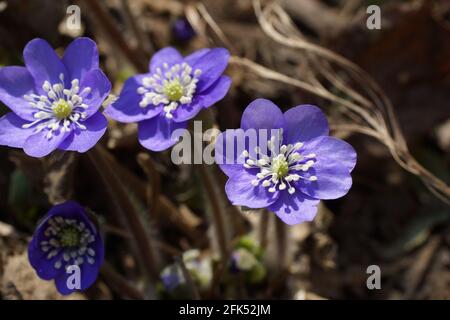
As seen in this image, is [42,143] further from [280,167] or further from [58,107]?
[280,167]

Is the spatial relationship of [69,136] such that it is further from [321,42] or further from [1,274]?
[321,42]

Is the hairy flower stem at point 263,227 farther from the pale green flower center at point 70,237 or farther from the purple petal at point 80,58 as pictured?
the purple petal at point 80,58

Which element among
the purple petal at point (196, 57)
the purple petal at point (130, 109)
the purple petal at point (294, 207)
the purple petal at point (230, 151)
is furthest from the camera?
the purple petal at point (196, 57)

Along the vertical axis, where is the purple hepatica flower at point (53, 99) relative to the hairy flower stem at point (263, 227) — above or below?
above

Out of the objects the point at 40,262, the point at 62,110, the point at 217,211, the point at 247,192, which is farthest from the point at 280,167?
the point at 40,262

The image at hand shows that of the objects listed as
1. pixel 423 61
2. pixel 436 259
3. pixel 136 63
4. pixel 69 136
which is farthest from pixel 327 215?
pixel 69 136

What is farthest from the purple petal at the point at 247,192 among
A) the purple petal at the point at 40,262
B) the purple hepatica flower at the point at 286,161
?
the purple petal at the point at 40,262

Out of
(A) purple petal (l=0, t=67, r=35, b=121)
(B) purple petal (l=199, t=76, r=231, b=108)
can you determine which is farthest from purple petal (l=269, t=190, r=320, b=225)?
(A) purple petal (l=0, t=67, r=35, b=121)

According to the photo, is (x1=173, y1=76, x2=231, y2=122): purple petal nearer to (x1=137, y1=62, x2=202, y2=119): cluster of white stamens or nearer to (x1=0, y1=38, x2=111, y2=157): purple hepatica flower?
(x1=137, y1=62, x2=202, y2=119): cluster of white stamens
